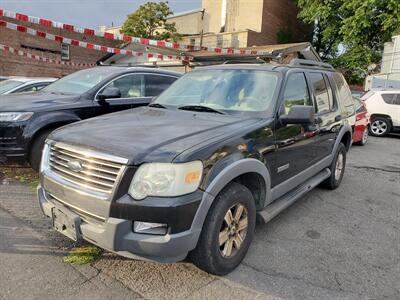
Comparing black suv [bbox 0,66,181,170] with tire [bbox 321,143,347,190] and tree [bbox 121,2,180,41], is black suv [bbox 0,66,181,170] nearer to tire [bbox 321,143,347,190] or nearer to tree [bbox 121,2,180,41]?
tire [bbox 321,143,347,190]

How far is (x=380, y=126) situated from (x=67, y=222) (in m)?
12.4

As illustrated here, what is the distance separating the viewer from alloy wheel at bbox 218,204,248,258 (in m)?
2.78

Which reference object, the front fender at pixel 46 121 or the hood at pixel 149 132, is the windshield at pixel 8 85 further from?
the hood at pixel 149 132

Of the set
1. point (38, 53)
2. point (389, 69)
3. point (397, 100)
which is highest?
point (389, 69)

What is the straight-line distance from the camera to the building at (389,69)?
1920 cm

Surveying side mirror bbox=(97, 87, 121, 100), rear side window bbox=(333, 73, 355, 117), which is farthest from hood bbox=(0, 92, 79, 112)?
rear side window bbox=(333, 73, 355, 117)

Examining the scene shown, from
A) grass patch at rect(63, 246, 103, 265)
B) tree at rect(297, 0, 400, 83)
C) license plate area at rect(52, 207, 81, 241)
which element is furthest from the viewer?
tree at rect(297, 0, 400, 83)

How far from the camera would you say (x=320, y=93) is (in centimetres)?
447

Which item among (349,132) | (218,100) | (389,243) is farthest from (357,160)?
(218,100)

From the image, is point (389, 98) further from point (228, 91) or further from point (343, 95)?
point (228, 91)

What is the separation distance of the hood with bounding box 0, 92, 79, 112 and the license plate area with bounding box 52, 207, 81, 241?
94.1 inches

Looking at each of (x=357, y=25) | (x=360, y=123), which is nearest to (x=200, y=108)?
(x=360, y=123)

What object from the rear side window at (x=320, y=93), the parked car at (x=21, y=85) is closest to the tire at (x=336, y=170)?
the rear side window at (x=320, y=93)

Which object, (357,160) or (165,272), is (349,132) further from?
(165,272)
